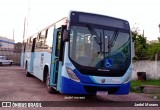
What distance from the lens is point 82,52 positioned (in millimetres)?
9664

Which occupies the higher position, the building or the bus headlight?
the building

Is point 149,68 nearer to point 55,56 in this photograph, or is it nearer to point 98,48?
point 55,56

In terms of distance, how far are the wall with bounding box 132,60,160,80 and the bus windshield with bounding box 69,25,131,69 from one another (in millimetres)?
10649

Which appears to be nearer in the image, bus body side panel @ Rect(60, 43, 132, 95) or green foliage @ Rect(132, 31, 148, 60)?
bus body side panel @ Rect(60, 43, 132, 95)

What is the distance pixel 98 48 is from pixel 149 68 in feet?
39.0

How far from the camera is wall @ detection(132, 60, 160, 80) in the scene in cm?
2033

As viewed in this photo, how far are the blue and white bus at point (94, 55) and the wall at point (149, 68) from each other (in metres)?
10.5

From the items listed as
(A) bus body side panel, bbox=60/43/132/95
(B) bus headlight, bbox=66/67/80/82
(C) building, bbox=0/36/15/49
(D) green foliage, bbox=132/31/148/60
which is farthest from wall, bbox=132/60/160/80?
(C) building, bbox=0/36/15/49

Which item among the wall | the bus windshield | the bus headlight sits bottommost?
the wall

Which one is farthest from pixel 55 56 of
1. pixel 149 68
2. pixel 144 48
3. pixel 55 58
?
pixel 144 48

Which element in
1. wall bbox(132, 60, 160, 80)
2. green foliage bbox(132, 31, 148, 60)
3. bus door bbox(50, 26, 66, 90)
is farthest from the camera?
green foliage bbox(132, 31, 148, 60)

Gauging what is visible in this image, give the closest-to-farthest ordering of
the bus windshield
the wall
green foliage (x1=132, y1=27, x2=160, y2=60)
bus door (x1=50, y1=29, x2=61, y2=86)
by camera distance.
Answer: the bus windshield, bus door (x1=50, y1=29, x2=61, y2=86), the wall, green foliage (x1=132, y1=27, x2=160, y2=60)

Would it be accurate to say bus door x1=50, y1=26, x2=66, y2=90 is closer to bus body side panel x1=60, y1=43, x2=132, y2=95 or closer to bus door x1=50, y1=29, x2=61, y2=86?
bus door x1=50, y1=29, x2=61, y2=86

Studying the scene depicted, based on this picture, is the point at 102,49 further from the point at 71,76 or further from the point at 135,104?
the point at 135,104
